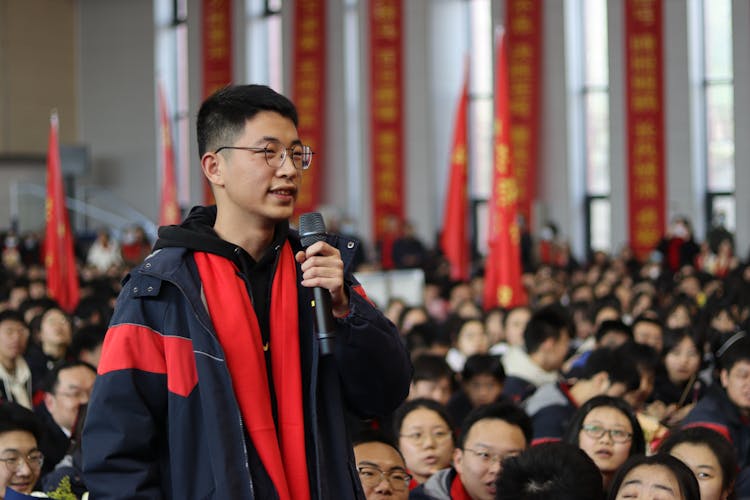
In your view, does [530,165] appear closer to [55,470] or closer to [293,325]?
[55,470]

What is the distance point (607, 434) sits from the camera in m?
3.48

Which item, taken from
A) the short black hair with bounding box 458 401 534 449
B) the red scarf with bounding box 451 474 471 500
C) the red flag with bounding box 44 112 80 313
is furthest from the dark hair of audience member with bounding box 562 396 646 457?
the red flag with bounding box 44 112 80 313

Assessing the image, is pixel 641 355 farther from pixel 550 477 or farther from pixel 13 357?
pixel 13 357

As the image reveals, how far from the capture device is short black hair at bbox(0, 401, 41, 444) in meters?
3.34

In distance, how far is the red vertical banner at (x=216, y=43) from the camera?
59.4 ft

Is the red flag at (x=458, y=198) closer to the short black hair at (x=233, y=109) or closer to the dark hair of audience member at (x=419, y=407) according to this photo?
the dark hair of audience member at (x=419, y=407)

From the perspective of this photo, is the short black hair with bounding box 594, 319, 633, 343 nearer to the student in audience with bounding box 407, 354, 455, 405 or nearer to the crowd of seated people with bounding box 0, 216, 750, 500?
the crowd of seated people with bounding box 0, 216, 750, 500

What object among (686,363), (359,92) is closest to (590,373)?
(686,363)

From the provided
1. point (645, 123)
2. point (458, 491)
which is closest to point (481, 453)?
point (458, 491)

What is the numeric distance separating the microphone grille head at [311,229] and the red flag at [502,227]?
660cm

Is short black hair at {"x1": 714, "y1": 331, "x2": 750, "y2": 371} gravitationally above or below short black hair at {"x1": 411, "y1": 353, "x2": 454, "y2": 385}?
above

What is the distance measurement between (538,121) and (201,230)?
13254mm

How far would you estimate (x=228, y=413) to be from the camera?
5.74 feet

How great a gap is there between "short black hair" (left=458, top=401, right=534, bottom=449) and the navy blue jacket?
1656 mm
